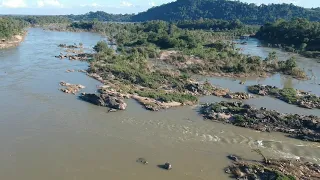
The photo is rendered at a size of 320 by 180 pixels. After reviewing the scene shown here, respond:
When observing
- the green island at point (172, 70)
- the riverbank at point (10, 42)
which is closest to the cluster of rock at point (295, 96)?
the green island at point (172, 70)

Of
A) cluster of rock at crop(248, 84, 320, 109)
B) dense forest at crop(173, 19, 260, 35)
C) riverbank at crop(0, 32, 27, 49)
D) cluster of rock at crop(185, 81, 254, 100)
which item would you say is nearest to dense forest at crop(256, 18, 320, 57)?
dense forest at crop(173, 19, 260, 35)

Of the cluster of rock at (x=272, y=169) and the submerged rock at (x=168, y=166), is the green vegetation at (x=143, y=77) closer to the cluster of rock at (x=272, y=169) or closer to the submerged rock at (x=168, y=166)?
the submerged rock at (x=168, y=166)

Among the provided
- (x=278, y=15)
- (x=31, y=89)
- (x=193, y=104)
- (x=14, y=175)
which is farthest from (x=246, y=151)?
(x=278, y=15)

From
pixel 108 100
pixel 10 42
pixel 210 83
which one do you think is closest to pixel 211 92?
pixel 210 83

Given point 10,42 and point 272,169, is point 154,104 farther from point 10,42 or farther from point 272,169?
point 10,42

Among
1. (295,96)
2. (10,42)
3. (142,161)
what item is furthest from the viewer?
(10,42)

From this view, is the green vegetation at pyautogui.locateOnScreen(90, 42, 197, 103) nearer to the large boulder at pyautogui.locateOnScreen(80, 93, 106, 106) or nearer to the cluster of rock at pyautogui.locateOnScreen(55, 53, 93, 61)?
the large boulder at pyautogui.locateOnScreen(80, 93, 106, 106)
